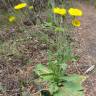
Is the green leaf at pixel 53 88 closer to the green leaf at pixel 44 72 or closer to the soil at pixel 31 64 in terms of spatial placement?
the green leaf at pixel 44 72

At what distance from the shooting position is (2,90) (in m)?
3.55

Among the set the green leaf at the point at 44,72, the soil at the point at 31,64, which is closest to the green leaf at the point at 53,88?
the green leaf at the point at 44,72


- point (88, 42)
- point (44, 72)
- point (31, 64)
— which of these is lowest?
point (88, 42)

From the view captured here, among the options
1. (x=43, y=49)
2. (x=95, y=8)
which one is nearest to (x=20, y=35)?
(x=43, y=49)

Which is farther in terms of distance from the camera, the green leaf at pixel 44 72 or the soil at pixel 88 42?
the soil at pixel 88 42

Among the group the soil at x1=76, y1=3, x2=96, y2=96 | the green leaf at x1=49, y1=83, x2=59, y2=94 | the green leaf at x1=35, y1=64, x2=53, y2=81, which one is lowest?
the soil at x1=76, y1=3, x2=96, y2=96

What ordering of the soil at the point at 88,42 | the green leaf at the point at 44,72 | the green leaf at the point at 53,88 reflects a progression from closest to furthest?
the green leaf at the point at 53,88
the green leaf at the point at 44,72
the soil at the point at 88,42

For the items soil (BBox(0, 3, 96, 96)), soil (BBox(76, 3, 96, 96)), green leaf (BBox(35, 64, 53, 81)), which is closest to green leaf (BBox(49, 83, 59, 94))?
green leaf (BBox(35, 64, 53, 81))

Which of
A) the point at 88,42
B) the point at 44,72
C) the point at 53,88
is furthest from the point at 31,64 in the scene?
the point at 88,42

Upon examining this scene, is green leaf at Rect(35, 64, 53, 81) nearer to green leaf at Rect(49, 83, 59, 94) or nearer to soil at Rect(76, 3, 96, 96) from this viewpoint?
green leaf at Rect(49, 83, 59, 94)

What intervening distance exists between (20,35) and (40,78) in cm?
134

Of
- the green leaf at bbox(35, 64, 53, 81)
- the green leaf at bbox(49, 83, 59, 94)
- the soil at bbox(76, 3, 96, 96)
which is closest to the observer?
the green leaf at bbox(49, 83, 59, 94)

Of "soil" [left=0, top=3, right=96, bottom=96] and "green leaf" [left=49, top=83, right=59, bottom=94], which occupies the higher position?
"green leaf" [left=49, top=83, right=59, bottom=94]

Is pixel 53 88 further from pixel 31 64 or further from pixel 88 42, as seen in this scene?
pixel 88 42
